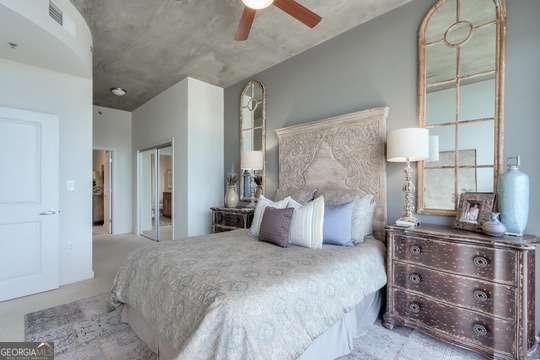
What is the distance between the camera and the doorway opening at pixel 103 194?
632 centimetres

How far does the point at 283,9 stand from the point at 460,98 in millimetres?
1762

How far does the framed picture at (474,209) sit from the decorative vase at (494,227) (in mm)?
125

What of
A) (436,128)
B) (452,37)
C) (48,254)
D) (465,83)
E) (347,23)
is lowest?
(48,254)

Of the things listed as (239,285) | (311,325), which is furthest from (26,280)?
(311,325)

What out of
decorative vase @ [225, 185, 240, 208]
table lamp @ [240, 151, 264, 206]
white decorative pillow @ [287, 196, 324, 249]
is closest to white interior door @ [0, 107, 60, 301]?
decorative vase @ [225, 185, 240, 208]

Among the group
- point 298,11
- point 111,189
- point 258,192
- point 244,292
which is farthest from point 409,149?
point 111,189

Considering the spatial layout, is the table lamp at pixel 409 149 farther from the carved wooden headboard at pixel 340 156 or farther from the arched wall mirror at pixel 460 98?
the carved wooden headboard at pixel 340 156

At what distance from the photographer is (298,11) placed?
2.17m

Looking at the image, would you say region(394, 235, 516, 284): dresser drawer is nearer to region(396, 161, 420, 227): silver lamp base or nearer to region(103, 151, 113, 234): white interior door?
region(396, 161, 420, 227): silver lamp base

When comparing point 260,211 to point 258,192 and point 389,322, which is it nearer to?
point 258,192

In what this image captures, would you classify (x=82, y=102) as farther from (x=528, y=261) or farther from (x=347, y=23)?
(x=528, y=261)

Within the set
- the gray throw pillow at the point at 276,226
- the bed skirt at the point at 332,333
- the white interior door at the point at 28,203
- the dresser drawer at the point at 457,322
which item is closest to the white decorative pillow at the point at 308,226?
the gray throw pillow at the point at 276,226

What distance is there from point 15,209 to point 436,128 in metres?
4.53

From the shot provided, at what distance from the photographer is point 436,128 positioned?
8.18ft
